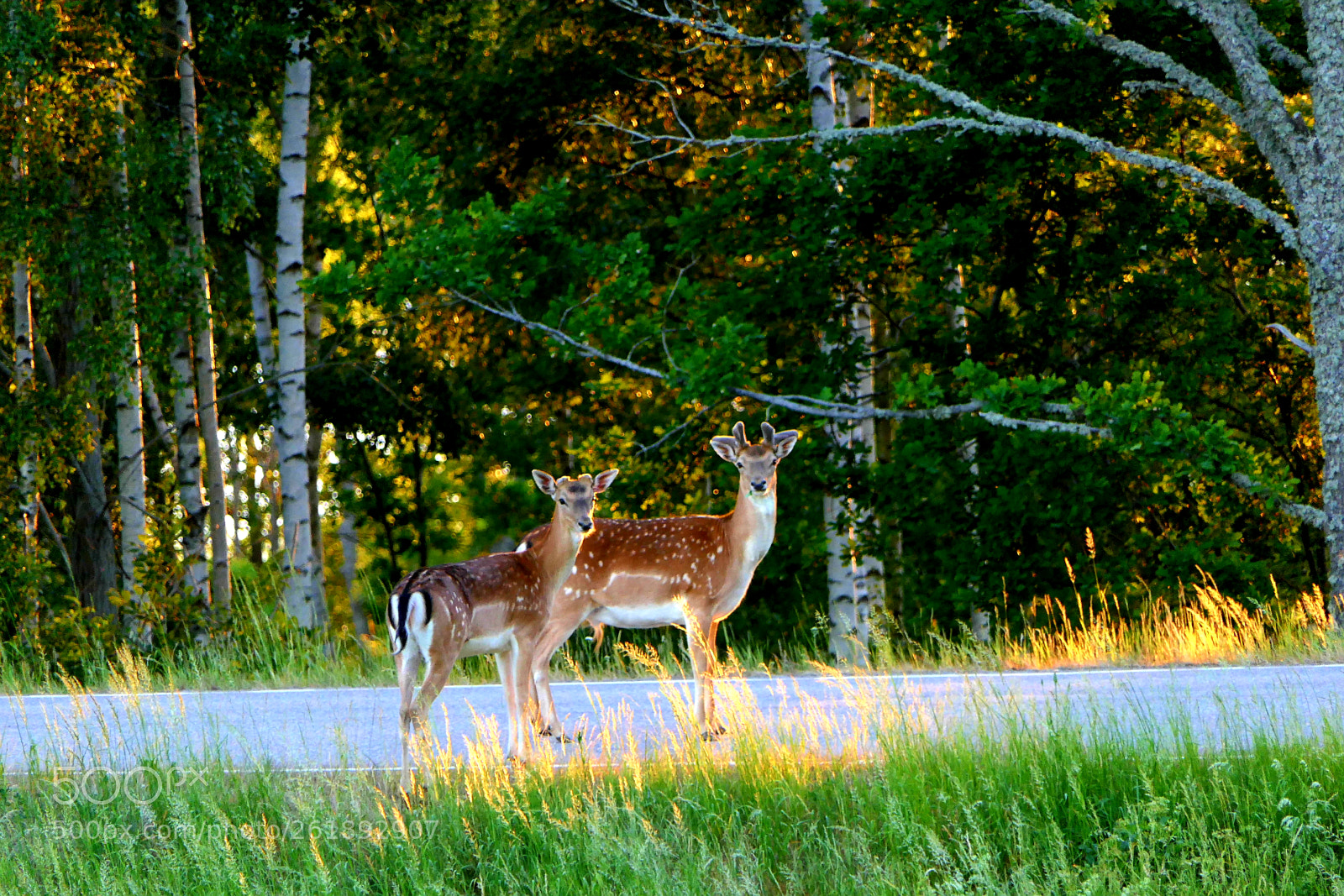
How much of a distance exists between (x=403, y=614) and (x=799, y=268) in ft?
33.7

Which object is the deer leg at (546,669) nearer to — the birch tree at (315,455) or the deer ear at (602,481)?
the deer ear at (602,481)

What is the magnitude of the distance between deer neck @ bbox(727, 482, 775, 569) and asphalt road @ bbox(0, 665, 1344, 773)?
2.85ft

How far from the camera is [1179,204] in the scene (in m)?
16.9

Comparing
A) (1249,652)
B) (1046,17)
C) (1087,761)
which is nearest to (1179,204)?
(1046,17)

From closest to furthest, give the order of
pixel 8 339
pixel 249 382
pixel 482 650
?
1. pixel 482 650
2. pixel 8 339
3. pixel 249 382

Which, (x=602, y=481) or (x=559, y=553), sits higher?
(x=602, y=481)

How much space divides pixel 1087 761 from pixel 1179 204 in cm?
1097

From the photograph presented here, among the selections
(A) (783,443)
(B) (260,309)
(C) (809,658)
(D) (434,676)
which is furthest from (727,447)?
(B) (260,309)

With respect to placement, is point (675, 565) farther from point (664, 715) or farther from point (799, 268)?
point (799, 268)

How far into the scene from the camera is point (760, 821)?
7.04m

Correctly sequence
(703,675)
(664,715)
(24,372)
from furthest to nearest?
(24,372)
(664,715)
(703,675)

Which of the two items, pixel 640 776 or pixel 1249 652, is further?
pixel 1249 652

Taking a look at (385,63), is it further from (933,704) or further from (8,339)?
(933,704)

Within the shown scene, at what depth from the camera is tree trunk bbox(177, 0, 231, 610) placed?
17.3 m
